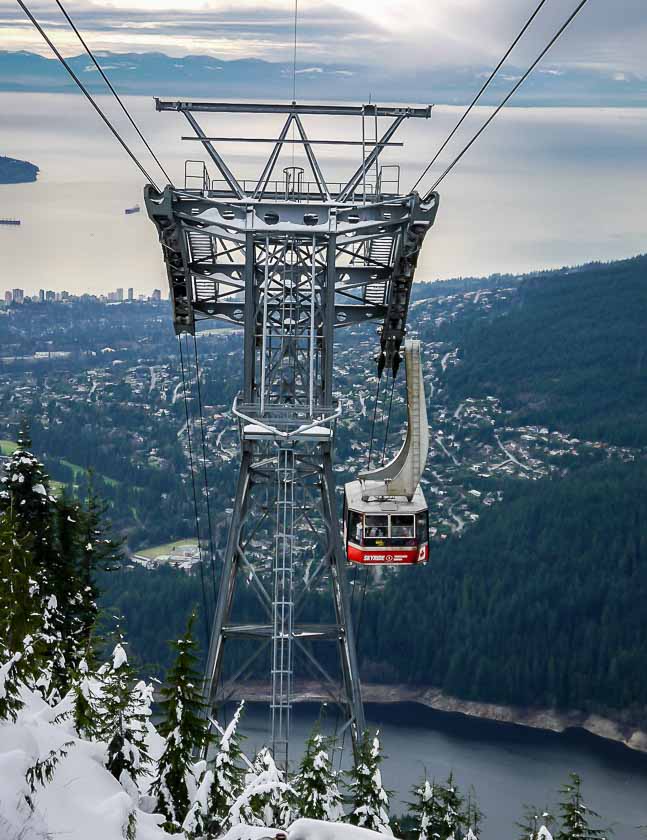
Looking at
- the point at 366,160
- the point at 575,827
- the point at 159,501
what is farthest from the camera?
the point at 159,501

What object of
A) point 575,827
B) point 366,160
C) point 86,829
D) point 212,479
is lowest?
point 212,479

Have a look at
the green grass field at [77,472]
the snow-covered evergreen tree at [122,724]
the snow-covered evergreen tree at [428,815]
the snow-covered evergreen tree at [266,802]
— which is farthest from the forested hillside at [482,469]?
the snow-covered evergreen tree at [122,724]

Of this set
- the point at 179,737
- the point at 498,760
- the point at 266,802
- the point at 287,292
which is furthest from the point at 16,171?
the point at 266,802

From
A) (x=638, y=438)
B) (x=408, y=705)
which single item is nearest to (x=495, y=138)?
(x=638, y=438)

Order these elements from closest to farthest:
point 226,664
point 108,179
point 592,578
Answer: point 226,664, point 592,578, point 108,179

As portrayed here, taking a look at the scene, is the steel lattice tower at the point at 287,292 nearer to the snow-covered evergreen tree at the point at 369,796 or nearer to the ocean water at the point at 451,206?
the snow-covered evergreen tree at the point at 369,796

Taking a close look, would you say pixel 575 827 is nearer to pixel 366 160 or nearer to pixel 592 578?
pixel 366 160

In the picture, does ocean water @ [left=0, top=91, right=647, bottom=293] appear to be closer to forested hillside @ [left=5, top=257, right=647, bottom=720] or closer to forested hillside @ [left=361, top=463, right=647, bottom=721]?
forested hillside @ [left=5, top=257, right=647, bottom=720]

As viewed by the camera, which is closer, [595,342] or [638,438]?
[638,438]
